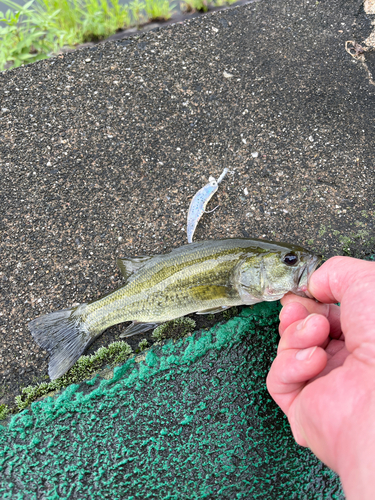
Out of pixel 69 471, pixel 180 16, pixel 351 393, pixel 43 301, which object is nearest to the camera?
pixel 351 393

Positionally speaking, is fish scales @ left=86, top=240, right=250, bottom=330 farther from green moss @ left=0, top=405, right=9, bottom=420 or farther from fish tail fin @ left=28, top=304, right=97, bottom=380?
green moss @ left=0, top=405, right=9, bottom=420

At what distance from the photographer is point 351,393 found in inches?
72.9

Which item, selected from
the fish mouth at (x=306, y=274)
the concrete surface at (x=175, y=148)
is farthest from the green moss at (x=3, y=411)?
the fish mouth at (x=306, y=274)

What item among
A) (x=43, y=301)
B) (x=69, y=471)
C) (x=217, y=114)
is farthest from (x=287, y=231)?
(x=69, y=471)

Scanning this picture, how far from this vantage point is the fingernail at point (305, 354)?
2.13 metres

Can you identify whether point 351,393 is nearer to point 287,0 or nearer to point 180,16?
point 287,0

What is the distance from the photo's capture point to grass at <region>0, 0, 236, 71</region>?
465 centimetres

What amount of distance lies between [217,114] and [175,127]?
495 mm

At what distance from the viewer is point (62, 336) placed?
2.92 metres

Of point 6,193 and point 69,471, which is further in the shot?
point 6,193

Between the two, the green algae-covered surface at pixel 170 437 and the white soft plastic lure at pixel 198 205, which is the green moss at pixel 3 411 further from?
the white soft plastic lure at pixel 198 205

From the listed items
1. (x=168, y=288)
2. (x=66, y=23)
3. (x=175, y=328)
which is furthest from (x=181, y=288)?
(x=66, y=23)

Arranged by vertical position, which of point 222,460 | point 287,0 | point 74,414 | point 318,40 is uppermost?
point 287,0

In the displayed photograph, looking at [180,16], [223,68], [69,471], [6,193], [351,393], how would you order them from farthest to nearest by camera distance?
[180,16] → [223,68] → [6,193] → [69,471] → [351,393]
